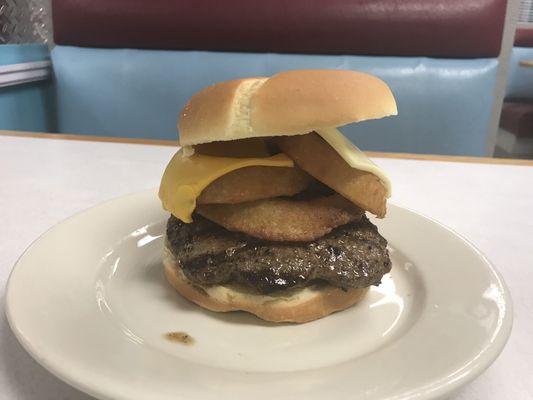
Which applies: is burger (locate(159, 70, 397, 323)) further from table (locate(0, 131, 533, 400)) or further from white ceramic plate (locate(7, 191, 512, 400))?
table (locate(0, 131, 533, 400))

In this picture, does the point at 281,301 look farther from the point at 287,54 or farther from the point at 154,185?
the point at 287,54

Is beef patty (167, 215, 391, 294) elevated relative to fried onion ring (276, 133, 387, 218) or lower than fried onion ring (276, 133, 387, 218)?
lower

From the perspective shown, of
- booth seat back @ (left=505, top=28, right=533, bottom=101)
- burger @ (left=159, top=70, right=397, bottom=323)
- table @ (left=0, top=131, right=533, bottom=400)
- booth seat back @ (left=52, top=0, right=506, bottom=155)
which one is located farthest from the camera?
booth seat back @ (left=505, top=28, right=533, bottom=101)

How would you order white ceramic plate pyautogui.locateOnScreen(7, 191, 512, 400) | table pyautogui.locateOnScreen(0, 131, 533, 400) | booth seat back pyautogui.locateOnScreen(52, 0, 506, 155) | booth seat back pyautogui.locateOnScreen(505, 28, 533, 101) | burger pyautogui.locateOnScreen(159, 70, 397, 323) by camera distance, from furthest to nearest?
booth seat back pyautogui.locateOnScreen(505, 28, 533, 101), booth seat back pyautogui.locateOnScreen(52, 0, 506, 155), burger pyautogui.locateOnScreen(159, 70, 397, 323), table pyautogui.locateOnScreen(0, 131, 533, 400), white ceramic plate pyautogui.locateOnScreen(7, 191, 512, 400)

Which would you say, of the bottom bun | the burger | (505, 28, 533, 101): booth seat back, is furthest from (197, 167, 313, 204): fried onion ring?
(505, 28, 533, 101): booth seat back

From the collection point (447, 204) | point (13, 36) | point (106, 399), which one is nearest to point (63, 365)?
point (106, 399)

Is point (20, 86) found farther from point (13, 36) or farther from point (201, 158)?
point (201, 158)

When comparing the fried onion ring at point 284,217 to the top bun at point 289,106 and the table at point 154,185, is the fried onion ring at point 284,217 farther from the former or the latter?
the table at point 154,185

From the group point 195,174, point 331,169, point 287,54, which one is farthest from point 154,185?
point 287,54
